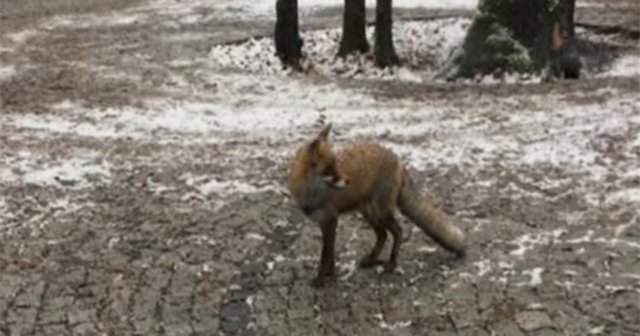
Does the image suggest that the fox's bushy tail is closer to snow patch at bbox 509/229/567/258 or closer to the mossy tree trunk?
snow patch at bbox 509/229/567/258

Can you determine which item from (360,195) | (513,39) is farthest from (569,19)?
(360,195)

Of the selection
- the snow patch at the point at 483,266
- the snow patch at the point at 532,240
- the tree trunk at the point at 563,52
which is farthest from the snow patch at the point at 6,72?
the snow patch at the point at 483,266

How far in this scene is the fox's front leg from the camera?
7.55m

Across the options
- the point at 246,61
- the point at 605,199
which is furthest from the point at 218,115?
the point at 605,199

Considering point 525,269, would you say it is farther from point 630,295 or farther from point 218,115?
point 218,115

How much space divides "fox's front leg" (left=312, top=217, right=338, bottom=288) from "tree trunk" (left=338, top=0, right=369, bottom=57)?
9530 mm

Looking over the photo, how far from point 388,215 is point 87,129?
570cm

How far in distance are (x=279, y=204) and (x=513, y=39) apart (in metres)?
6.60

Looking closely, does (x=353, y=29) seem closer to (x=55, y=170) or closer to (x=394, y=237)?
(x=55, y=170)

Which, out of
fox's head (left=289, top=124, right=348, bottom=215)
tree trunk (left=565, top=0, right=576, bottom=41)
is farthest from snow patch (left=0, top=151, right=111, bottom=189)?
tree trunk (left=565, top=0, right=576, bottom=41)

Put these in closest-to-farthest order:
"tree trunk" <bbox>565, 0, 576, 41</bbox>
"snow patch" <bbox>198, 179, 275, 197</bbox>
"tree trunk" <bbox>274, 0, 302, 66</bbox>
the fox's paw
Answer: the fox's paw, "snow patch" <bbox>198, 179, 275, 197</bbox>, "tree trunk" <bbox>565, 0, 576, 41</bbox>, "tree trunk" <bbox>274, 0, 302, 66</bbox>

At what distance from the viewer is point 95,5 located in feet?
77.3

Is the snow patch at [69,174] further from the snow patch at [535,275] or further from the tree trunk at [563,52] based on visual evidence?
the tree trunk at [563,52]

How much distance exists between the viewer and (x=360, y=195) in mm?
7645
